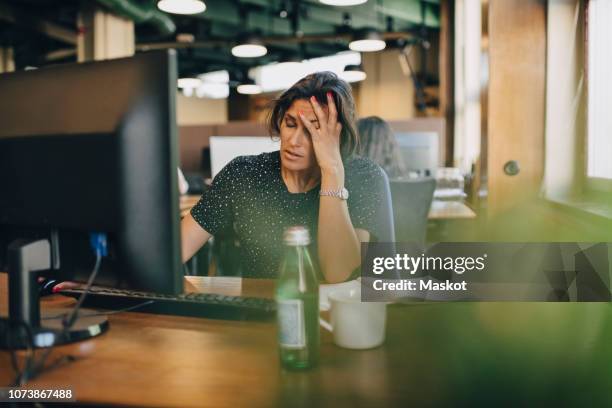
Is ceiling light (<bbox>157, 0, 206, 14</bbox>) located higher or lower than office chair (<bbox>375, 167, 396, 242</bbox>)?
higher

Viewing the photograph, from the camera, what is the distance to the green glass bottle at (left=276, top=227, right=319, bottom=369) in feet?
2.45

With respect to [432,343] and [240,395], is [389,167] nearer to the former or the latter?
[432,343]

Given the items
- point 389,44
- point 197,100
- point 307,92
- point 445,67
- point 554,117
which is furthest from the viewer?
point 197,100

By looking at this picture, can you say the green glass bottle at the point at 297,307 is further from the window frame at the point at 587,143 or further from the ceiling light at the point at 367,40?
the ceiling light at the point at 367,40

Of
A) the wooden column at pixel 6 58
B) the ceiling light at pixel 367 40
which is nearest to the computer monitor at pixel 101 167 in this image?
the ceiling light at pixel 367 40

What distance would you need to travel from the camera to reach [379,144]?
→ 273cm

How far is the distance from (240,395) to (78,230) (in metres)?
0.38

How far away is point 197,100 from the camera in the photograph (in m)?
12.3

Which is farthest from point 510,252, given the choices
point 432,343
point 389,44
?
point 389,44

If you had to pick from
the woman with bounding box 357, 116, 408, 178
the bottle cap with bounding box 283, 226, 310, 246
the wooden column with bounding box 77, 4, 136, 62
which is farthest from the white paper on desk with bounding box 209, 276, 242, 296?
the wooden column with bounding box 77, 4, 136, 62

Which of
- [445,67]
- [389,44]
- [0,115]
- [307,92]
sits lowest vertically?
[0,115]

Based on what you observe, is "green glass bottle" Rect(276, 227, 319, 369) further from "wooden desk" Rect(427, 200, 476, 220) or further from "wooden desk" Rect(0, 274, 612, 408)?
"wooden desk" Rect(427, 200, 476, 220)

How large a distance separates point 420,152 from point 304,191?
82.7 inches

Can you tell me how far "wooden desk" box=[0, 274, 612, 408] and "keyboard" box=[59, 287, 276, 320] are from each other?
0.02 meters
